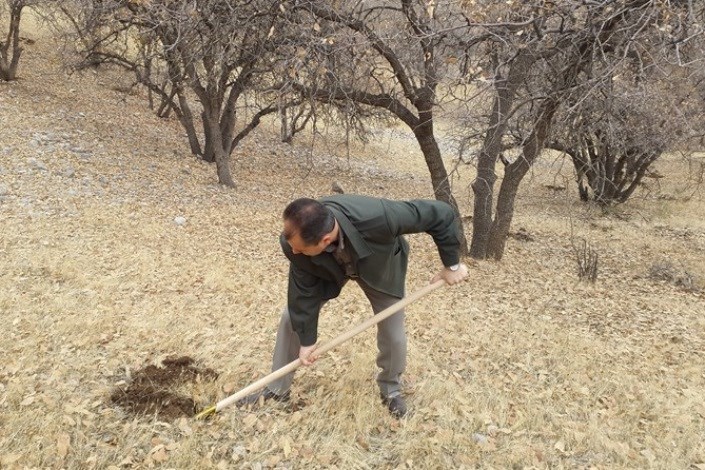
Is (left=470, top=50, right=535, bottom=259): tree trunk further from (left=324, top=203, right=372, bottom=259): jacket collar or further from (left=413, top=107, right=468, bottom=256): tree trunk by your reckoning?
(left=324, top=203, right=372, bottom=259): jacket collar

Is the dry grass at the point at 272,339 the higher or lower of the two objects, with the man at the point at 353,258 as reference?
lower

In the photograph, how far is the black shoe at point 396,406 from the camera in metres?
3.82

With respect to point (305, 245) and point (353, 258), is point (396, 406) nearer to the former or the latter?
point (353, 258)

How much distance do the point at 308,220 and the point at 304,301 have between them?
27.4 inches

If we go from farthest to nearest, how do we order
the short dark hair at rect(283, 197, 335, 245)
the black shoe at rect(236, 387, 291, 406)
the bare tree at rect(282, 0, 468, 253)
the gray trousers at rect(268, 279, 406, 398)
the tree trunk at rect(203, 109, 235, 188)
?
the tree trunk at rect(203, 109, 235, 188) < the bare tree at rect(282, 0, 468, 253) < the black shoe at rect(236, 387, 291, 406) < the gray trousers at rect(268, 279, 406, 398) < the short dark hair at rect(283, 197, 335, 245)

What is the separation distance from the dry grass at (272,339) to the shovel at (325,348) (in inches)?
3.5

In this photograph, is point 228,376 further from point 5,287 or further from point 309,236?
point 5,287

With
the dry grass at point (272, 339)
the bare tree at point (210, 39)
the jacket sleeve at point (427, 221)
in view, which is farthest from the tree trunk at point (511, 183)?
the jacket sleeve at point (427, 221)

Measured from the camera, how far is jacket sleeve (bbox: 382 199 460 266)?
309cm

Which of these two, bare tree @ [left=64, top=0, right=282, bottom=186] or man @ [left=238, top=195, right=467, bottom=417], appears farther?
bare tree @ [left=64, top=0, right=282, bottom=186]

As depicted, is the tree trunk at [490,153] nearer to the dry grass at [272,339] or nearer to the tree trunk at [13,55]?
the dry grass at [272,339]

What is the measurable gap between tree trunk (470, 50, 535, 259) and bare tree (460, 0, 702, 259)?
1 cm

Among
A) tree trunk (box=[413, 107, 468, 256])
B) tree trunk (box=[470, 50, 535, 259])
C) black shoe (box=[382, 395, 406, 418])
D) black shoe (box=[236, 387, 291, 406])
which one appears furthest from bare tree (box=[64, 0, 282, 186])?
black shoe (box=[382, 395, 406, 418])

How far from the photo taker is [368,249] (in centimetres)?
309
